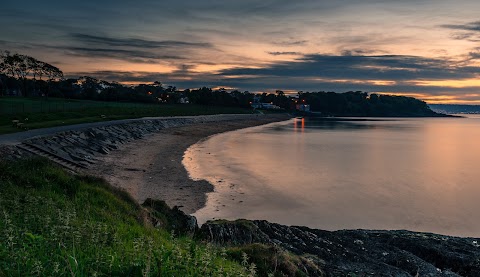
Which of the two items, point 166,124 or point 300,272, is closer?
point 300,272

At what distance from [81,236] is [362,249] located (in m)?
8.67

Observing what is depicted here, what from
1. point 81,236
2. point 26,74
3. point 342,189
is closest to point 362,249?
point 81,236

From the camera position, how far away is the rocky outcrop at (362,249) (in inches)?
436

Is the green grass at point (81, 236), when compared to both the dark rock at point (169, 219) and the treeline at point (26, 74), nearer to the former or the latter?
the dark rock at point (169, 219)

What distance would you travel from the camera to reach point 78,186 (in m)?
12.6

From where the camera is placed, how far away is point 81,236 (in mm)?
7062

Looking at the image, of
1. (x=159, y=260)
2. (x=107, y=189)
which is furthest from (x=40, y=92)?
(x=159, y=260)

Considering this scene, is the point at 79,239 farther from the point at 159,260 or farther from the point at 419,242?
the point at 419,242

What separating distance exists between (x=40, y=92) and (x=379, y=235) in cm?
13651

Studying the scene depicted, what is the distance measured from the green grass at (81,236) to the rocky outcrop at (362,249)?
8.10ft

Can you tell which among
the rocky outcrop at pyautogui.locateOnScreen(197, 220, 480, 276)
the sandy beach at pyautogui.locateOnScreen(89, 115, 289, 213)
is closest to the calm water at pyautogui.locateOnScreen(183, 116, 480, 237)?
the sandy beach at pyautogui.locateOnScreen(89, 115, 289, 213)

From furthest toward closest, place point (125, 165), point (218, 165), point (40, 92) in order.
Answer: point (40, 92), point (218, 165), point (125, 165)

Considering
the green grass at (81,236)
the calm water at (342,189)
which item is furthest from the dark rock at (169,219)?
the calm water at (342,189)

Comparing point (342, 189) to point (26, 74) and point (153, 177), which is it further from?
point (26, 74)
